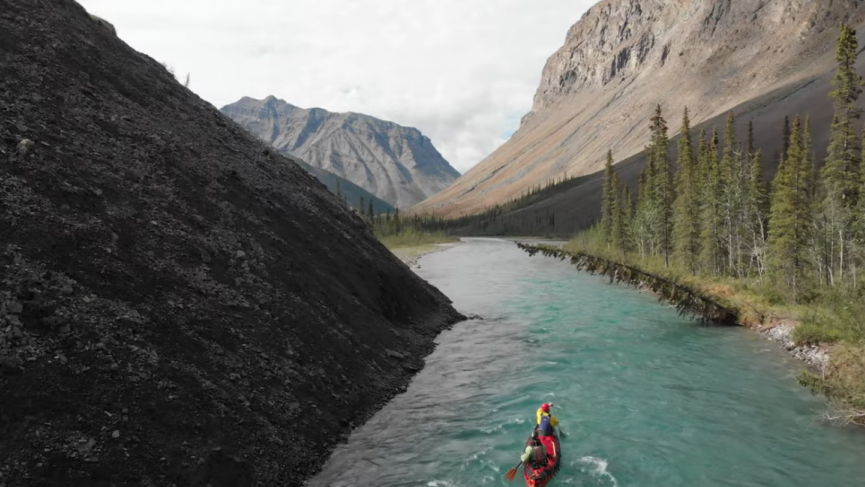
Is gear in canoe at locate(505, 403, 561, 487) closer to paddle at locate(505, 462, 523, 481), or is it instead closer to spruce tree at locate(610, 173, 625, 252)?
paddle at locate(505, 462, 523, 481)

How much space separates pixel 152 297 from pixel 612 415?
55.3ft

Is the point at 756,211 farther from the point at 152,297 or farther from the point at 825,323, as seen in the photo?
the point at 152,297

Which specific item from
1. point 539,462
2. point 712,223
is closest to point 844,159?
point 712,223

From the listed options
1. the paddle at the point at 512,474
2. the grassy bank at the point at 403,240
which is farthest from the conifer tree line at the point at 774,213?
the grassy bank at the point at 403,240

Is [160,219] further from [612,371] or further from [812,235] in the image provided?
[812,235]

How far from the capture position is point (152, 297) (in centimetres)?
1414

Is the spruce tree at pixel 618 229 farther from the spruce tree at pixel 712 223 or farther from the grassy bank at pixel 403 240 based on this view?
the grassy bank at pixel 403 240

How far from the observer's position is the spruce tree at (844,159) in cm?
4450

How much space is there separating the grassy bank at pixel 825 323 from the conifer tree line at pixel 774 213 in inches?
89.1

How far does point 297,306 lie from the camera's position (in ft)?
63.1

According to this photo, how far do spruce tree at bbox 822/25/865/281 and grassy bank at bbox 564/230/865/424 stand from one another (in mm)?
7797

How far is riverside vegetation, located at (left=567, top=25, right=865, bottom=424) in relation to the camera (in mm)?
24531

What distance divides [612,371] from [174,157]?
2271 centimetres

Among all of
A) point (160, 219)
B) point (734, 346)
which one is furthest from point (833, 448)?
point (160, 219)
